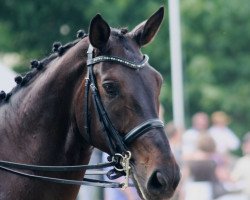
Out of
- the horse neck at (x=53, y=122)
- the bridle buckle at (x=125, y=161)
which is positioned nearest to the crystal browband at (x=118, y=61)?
the horse neck at (x=53, y=122)

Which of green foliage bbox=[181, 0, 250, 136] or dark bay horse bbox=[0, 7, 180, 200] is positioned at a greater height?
dark bay horse bbox=[0, 7, 180, 200]

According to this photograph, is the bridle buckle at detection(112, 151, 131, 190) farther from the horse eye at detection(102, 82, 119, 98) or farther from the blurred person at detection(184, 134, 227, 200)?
the blurred person at detection(184, 134, 227, 200)

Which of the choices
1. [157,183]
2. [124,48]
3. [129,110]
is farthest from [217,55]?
[157,183]

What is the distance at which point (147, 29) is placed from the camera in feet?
21.1

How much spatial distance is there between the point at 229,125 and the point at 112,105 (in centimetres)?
2098

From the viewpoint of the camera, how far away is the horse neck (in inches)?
248

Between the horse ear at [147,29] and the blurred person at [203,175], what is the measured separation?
27.2 feet

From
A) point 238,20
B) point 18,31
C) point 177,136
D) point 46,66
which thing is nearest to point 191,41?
point 238,20

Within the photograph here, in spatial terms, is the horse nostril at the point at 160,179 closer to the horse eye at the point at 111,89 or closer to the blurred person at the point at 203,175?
Answer: the horse eye at the point at 111,89

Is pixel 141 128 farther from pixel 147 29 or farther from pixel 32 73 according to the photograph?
pixel 32 73

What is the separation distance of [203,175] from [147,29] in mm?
8748

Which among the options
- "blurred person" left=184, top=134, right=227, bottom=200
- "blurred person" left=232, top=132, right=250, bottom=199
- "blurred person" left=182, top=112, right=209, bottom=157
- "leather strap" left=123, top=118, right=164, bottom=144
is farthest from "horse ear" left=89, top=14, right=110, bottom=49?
"blurred person" left=182, top=112, right=209, bottom=157

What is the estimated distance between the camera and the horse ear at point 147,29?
638 cm

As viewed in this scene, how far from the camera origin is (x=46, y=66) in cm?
655
